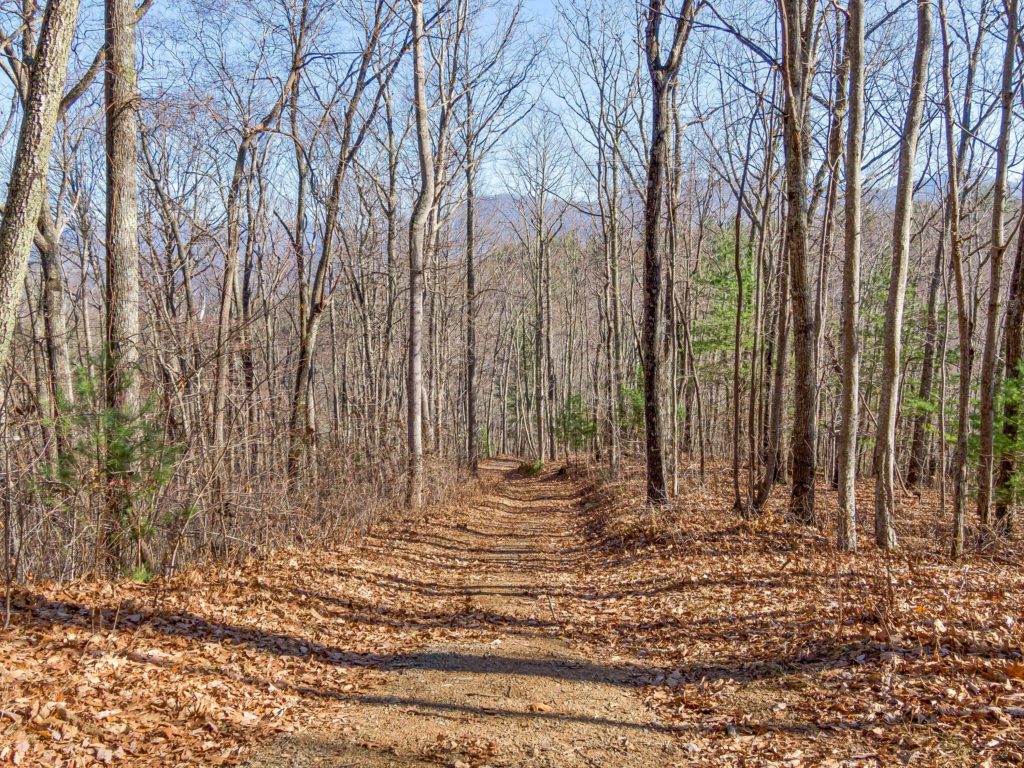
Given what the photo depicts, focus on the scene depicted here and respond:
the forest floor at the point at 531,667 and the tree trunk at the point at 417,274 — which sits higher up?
the tree trunk at the point at 417,274

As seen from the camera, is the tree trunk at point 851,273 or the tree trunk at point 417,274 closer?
the tree trunk at point 851,273

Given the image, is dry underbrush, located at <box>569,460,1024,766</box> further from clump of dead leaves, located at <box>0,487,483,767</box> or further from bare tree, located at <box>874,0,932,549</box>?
clump of dead leaves, located at <box>0,487,483,767</box>

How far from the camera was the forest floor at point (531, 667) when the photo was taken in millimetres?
3844

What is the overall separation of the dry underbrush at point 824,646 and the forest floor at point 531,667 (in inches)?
0.8

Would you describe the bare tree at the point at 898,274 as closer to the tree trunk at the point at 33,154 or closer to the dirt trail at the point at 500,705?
the dirt trail at the point at 500,705

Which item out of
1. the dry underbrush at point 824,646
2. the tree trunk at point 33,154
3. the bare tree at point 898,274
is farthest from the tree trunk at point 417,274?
the bare tree at point 898,274

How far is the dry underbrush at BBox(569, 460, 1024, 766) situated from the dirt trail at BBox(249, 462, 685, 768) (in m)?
0.37

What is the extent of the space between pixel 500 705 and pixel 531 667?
2.73ft

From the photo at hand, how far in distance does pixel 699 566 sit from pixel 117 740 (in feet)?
21.6

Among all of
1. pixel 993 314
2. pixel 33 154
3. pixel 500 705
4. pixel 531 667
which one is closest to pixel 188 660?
pixel 500 705

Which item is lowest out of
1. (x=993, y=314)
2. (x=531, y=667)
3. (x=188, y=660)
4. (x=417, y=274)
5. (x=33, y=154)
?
(x=531, y=667)

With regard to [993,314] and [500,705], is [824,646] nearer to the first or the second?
[500,705]

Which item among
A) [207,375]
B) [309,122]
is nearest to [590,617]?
[207,375]

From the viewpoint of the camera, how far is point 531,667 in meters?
5.47
